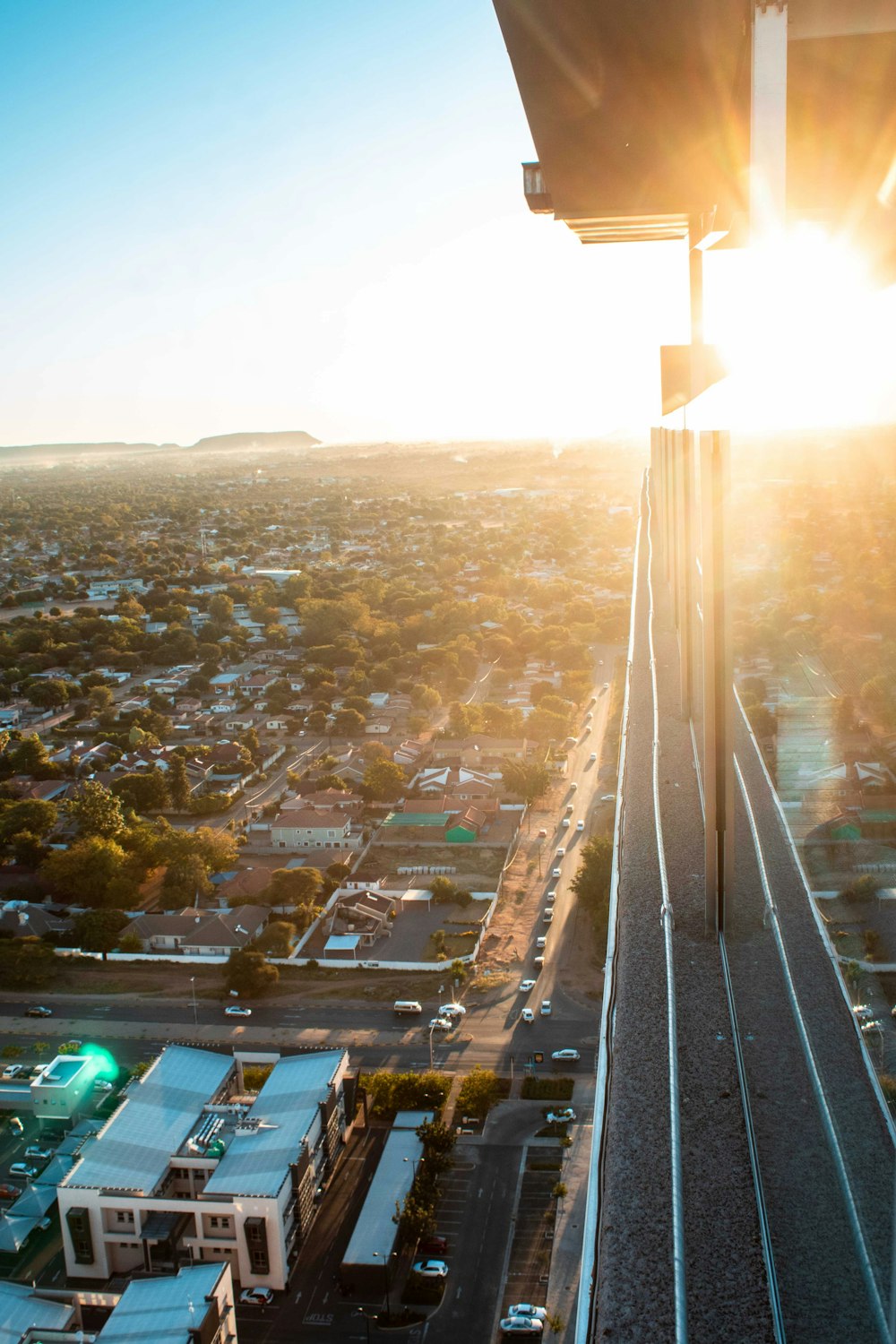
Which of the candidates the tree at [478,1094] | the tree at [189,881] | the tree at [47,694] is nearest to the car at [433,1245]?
the tree at [478,1094]

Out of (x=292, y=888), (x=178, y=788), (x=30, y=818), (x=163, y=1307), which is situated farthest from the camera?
(x=178, y=788)

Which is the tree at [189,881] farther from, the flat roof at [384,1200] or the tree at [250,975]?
the flat roof at [384,1200]

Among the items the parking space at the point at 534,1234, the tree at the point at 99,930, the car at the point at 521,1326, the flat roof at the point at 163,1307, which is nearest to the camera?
the flat roof at the point at 163,1307

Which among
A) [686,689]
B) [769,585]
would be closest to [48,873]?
[686,689]

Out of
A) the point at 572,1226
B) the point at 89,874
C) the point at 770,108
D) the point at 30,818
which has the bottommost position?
the point at 572,1226

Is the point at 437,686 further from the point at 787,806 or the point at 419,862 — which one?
the point at 787,806

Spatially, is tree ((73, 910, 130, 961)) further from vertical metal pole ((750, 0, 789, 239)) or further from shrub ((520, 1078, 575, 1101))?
vertical metal pole ((750, 0, 789, 239))

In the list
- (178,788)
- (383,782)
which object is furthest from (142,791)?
(383,782)

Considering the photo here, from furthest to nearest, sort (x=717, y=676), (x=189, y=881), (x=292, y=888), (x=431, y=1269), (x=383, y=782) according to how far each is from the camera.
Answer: (x=383, y=782), (x=189, y=881), (x=292, y=888), (x=431, y=1269), (x=717, y=676)

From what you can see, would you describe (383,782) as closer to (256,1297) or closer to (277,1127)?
(277,1127)
